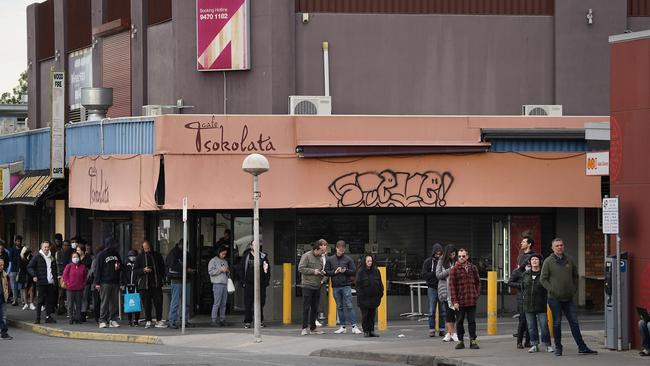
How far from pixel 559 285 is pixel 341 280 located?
658cm

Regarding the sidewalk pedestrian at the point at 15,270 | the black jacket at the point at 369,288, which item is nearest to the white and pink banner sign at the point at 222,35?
the black jacket at the point at 369,288

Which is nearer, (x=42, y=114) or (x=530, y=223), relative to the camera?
(x=530, y=223)

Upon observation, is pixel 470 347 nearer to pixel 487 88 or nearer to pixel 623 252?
pixel 623 252

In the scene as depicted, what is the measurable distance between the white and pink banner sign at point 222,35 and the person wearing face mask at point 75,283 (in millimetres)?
5340

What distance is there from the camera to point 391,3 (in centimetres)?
2895

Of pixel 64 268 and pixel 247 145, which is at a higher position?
pixel 247 145

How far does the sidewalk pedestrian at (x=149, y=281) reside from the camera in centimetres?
2733

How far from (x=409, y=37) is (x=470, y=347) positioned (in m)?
10.4

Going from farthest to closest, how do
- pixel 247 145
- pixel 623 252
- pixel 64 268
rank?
pixel 64 268 < pixel 247 145 < pixel 623 252

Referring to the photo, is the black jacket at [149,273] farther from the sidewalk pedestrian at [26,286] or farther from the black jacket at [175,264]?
the sidewalk pedestrian at [26,286]

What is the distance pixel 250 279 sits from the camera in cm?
2656

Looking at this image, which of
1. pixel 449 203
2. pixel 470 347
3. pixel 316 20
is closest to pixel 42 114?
pixel 316 20

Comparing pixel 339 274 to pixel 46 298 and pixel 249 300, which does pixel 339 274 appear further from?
pixel 46 298

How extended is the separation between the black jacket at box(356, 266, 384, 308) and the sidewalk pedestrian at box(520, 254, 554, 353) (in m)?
4.35
